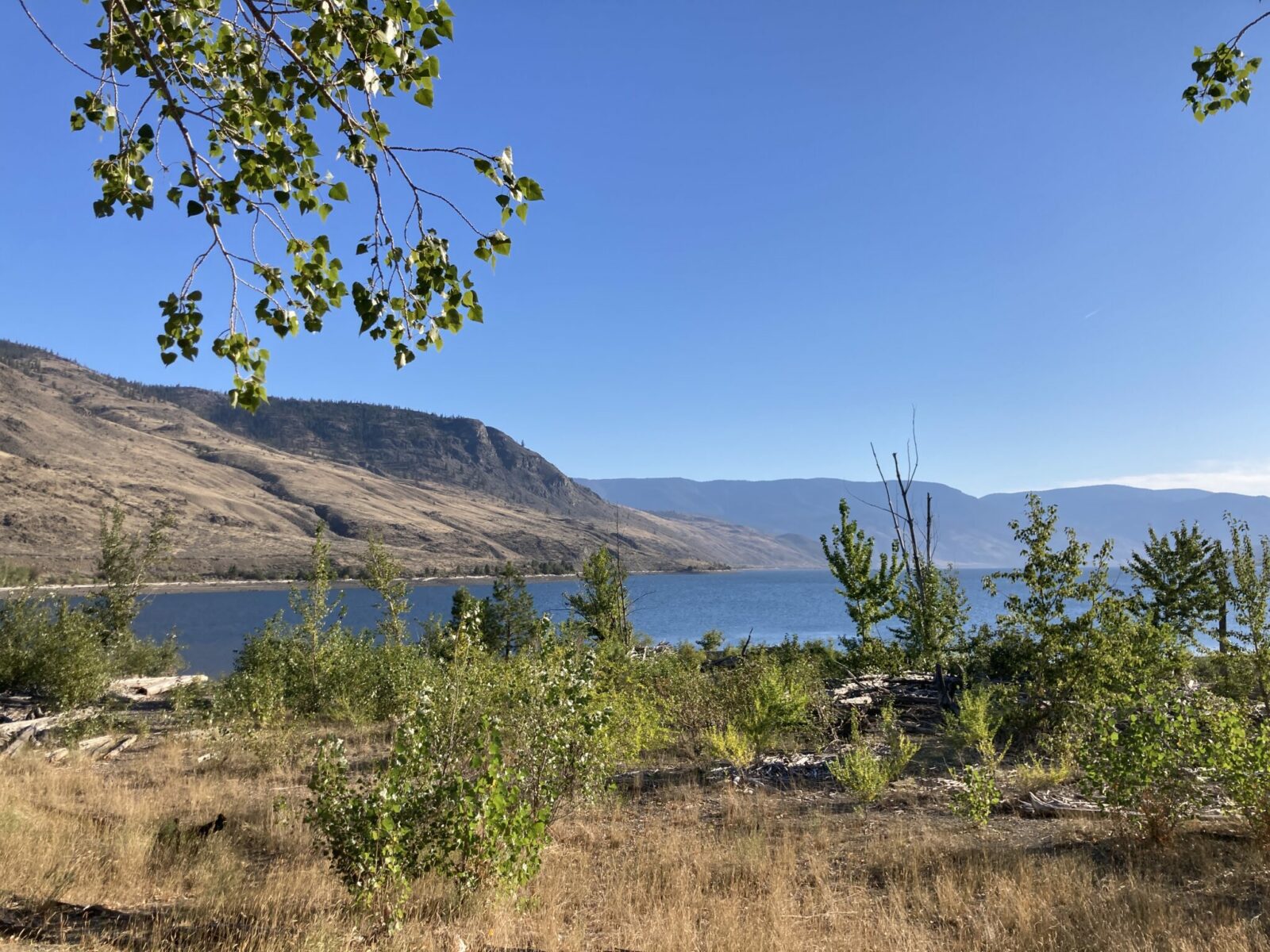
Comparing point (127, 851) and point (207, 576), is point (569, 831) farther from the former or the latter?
point (207, 576)

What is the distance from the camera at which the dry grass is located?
522cm

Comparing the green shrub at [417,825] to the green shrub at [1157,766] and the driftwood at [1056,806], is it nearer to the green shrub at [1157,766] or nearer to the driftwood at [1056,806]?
the green shrub at [1157,766]

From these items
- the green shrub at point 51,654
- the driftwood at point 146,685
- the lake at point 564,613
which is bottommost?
the lake at point 564,613

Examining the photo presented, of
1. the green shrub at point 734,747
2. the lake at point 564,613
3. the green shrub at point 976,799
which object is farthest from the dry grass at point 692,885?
the lake at point 564,613

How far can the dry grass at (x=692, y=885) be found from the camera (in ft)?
17.1

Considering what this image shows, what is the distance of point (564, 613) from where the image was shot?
101m

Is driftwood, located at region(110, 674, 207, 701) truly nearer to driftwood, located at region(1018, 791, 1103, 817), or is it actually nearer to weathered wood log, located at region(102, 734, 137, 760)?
weathered wood log, located at region(102, 734, 137, 760)

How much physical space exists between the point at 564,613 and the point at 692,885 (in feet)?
317

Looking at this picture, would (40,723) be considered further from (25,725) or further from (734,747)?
(734,747)

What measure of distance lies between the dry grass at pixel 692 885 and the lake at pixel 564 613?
118 ft

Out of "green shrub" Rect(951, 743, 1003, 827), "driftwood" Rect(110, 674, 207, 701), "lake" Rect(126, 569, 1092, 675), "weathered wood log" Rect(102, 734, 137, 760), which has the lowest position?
"lake" Rect(126, 569, 1092, 675)

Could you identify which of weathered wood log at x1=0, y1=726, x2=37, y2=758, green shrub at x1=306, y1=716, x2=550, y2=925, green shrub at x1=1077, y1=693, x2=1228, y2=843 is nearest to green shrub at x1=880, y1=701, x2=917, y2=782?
green shrub at x1=1077, y1=693, x2=1228, y2=843

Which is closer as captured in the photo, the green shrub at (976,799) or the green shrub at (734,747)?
the green shrub at (976,799)

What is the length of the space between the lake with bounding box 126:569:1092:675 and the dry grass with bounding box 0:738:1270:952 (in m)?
35.9
